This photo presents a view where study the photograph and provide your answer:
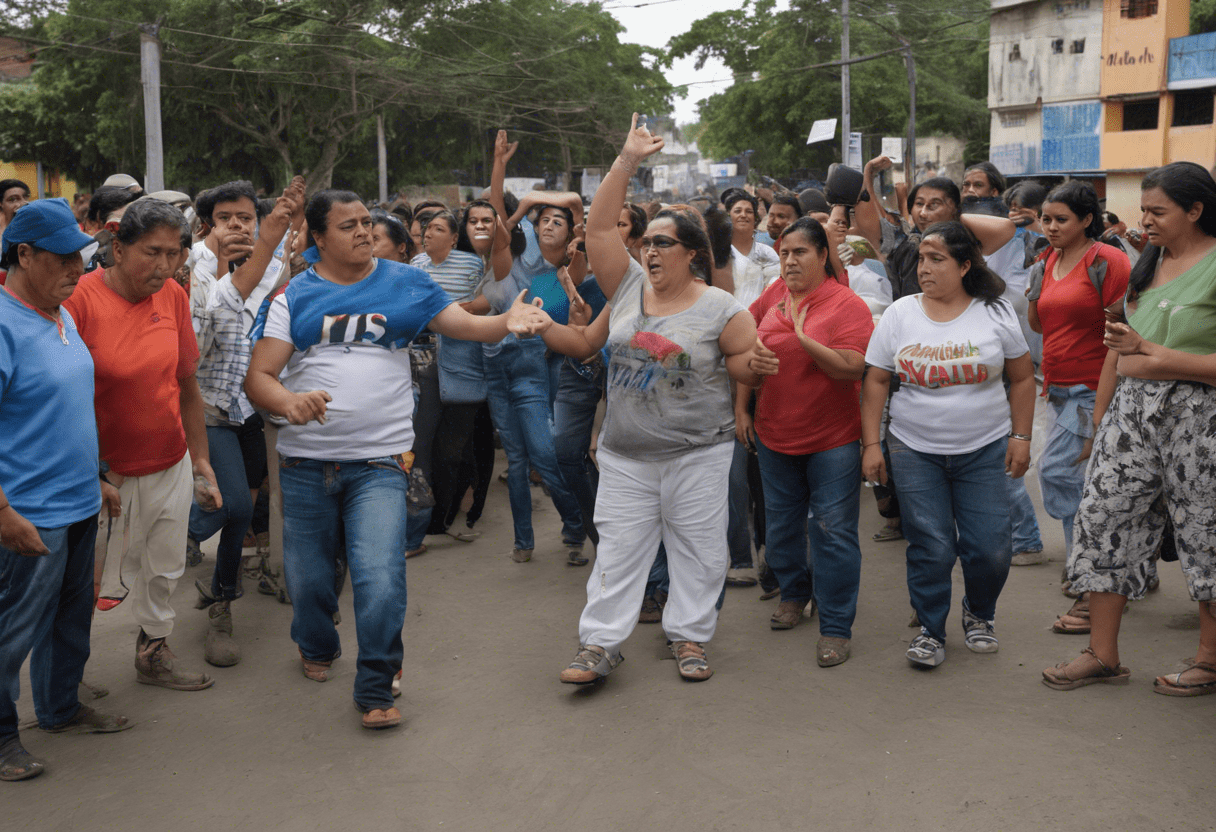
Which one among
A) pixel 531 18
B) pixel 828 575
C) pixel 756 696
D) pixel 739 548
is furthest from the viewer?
pixel 531 18

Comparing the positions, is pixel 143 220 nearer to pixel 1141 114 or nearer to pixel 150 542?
pixel 150 542

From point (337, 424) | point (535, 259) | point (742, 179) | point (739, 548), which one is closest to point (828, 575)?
point (739, 548)

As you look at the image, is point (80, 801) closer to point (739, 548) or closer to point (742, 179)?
point (739, 548)

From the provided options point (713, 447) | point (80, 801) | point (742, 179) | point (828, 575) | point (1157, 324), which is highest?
point (742, 179)

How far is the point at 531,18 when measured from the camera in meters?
40.2

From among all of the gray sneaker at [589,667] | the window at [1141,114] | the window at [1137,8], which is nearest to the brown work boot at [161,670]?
the gray sneaker at [589,667]

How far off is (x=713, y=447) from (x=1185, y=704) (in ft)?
6.94

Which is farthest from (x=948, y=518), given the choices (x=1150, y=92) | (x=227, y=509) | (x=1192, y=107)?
(x=1150, y=92)

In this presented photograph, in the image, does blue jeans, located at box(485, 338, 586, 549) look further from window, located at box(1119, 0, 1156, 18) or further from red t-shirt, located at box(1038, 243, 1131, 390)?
window, located at box(1119, 0, 1156, 18)

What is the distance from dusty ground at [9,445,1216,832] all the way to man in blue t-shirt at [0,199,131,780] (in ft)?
1.91

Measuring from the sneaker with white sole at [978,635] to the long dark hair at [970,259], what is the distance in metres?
1.45

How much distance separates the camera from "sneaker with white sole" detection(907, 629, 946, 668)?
4781 millimetres

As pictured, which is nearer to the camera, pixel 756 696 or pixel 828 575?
pixel 756 696

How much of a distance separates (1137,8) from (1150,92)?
271cm
